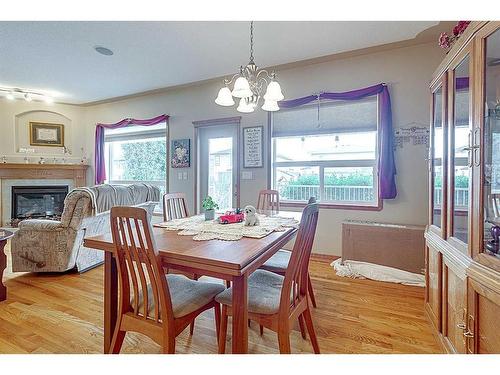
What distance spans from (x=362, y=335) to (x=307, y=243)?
0.95m

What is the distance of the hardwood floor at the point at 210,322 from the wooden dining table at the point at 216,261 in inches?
19.6

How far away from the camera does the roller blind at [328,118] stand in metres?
3.36

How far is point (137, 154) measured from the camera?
5.27 metres

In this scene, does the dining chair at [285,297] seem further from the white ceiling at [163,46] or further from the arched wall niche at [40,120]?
the arched wall niche at [40,120]

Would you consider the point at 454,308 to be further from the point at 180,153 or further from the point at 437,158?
the point at 180,153

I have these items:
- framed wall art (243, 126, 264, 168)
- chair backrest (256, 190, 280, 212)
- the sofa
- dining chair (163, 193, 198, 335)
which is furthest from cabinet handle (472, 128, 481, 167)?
the sofa

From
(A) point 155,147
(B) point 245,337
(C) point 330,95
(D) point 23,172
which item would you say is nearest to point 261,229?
(B) point 245,337

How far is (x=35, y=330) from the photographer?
1.90m

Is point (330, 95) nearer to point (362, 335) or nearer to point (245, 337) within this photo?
point (362, 335)

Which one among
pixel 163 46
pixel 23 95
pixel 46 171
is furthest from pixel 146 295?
pixel 23 95

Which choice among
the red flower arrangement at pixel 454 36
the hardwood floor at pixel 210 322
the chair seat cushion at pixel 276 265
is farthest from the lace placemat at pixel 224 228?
the red flower arrangement at pixel 454 36

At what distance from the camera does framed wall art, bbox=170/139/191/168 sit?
179 inches

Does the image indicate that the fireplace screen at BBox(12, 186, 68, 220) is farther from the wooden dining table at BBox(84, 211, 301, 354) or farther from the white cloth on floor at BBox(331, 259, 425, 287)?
the white cloth on floor at BBox(331, 259, 425, 287)

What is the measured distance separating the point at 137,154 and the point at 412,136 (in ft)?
15.0
